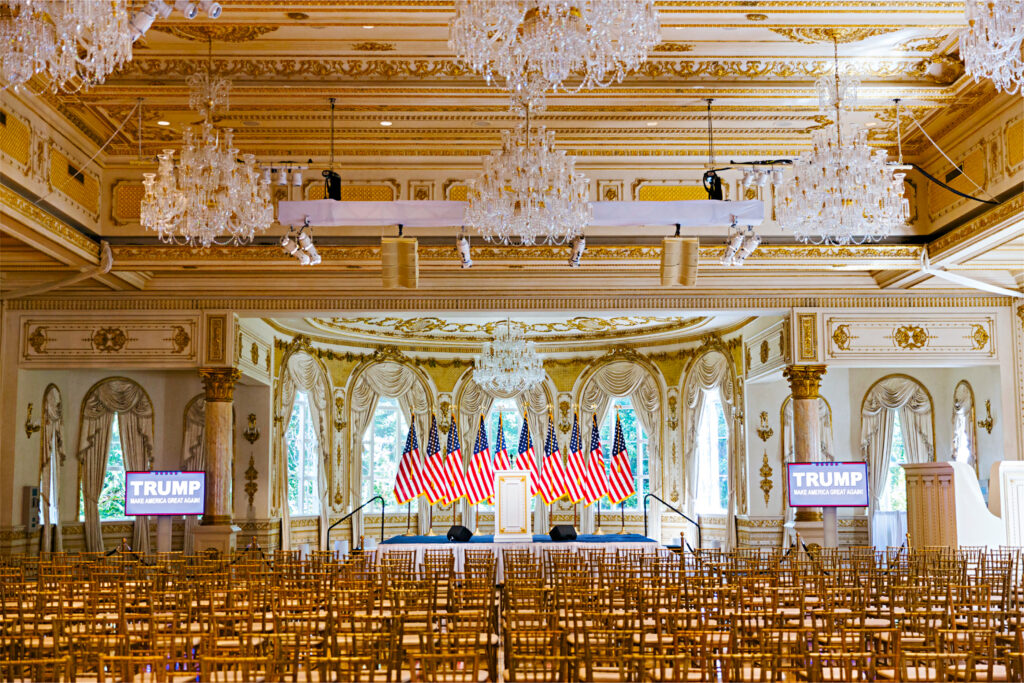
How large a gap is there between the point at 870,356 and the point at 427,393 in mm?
9845

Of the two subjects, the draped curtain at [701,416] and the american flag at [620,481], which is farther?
the draped curtain at [701,416]

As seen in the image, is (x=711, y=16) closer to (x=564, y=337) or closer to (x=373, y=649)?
(x=373, y=649)

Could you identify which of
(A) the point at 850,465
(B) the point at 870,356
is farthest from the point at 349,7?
(B) the point at 870,356

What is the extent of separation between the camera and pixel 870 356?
615 inches

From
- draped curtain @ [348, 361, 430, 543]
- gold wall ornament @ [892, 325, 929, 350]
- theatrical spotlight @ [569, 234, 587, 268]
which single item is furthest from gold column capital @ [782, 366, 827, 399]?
draped curtain @ [348, 361, 430, 543]

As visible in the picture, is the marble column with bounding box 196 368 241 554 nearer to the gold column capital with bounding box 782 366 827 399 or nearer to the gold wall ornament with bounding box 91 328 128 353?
the gold wall ornament with bounding box 91 328 128 353

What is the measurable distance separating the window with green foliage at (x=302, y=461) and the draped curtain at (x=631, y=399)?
5637 millimetres

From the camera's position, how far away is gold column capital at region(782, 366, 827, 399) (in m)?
15.6

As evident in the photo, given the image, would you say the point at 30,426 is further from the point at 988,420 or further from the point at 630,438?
the point at 988,420

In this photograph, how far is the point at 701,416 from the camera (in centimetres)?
2056

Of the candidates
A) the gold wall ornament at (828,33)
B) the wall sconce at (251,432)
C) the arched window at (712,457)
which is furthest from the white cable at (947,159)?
the wall sconce at (251,432)

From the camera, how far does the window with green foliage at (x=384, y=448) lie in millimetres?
21688

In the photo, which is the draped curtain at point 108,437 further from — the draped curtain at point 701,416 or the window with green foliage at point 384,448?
the draped curtain at point 701,416

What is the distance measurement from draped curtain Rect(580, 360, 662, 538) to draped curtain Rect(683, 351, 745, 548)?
2.58 feet
